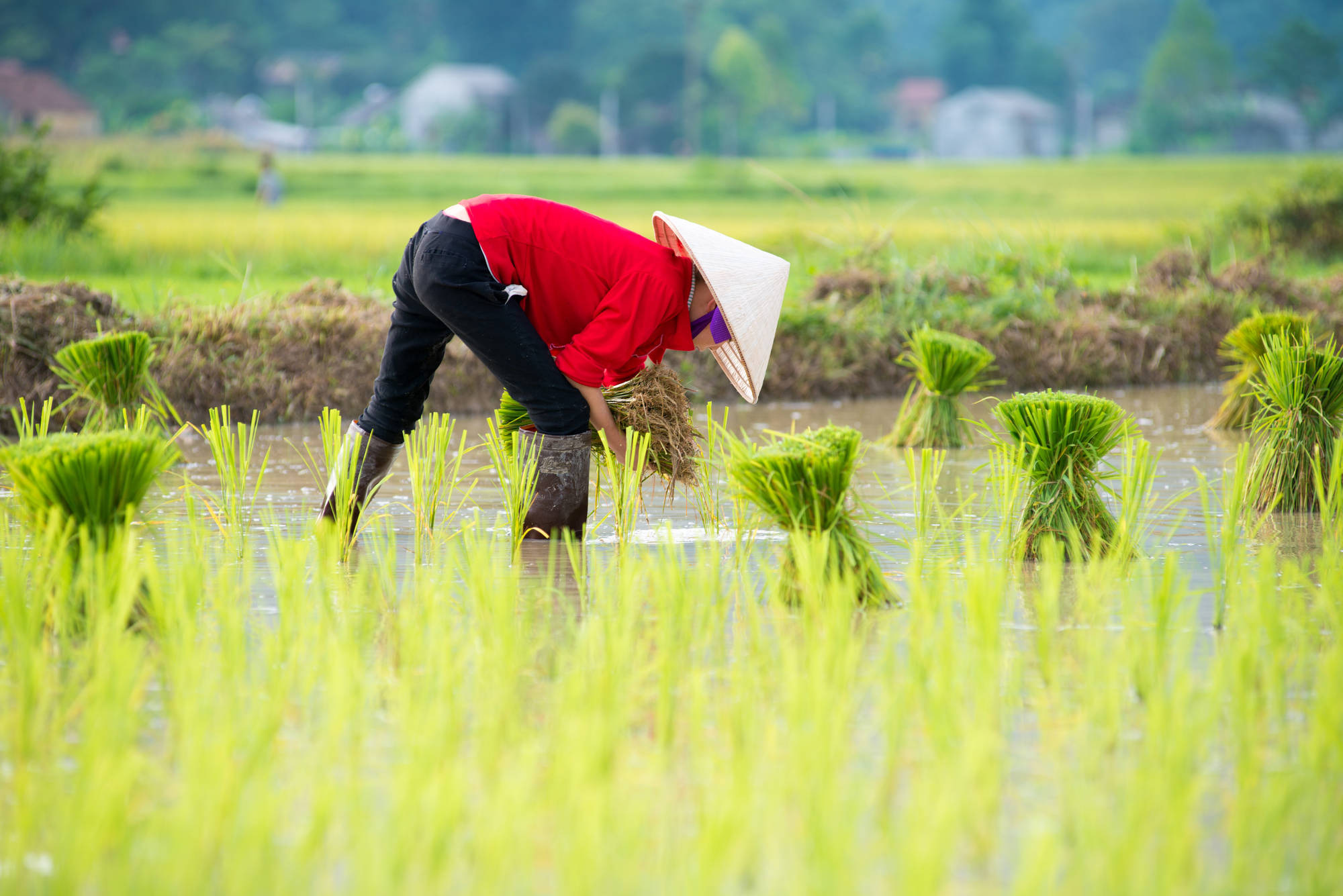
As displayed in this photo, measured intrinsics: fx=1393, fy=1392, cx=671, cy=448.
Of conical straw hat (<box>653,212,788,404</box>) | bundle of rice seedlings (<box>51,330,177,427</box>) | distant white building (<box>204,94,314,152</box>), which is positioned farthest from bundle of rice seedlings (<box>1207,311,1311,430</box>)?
distant white building (<box>204,94,314,152</box>)

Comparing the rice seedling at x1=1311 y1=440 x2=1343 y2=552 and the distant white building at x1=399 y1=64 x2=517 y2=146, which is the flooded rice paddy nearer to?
the rice seedling at x1=1311 y1=440 x2=1343 y2=552

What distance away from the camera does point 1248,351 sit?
21.8ft

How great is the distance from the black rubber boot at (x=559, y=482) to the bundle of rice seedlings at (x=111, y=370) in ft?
5.68

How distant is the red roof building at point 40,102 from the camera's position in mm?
48469

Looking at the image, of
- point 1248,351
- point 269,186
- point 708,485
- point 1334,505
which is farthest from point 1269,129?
point 708,485

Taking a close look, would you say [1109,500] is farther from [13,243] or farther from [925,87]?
[925,87]

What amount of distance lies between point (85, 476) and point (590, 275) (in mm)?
1501

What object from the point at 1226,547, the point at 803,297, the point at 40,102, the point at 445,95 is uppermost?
the point at 445,95

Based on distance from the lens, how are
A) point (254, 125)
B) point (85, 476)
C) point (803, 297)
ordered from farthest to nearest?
point (254, 125) < point (803, 297) < point (85, 476)

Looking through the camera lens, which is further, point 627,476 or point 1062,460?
point 1062,460

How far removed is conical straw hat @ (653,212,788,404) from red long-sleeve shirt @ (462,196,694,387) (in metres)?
0.10

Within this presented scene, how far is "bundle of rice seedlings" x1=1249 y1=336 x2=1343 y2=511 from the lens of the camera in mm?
4988

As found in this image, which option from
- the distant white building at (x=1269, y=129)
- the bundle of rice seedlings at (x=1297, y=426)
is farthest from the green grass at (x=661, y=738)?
the distant white building at (x=1269, y=129)

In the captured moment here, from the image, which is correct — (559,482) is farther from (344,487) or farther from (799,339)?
(799,339)
